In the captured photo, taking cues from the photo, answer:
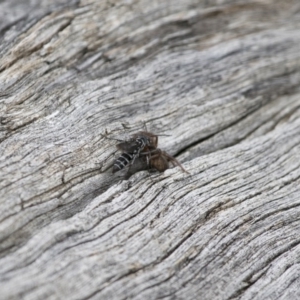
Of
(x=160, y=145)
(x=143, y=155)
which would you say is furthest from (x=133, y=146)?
(x=160, y=145)

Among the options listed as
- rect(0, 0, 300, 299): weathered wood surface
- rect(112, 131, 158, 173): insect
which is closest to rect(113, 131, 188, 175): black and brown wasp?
rect(112, 131, 158, 173): insect

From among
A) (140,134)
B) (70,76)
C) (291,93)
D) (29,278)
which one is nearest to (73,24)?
(70,76)

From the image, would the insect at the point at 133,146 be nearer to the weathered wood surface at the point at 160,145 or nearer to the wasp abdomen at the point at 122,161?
the wasp abdomen at the point at 122,161

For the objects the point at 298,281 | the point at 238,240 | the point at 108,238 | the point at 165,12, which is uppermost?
the point at 165,12

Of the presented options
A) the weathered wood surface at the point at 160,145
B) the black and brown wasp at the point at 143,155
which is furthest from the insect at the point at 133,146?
the weathered wood surface at the point at 160,145

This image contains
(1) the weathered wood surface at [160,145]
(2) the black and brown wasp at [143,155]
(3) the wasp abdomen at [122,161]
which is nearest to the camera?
(1) the weathered wood surface at [160,145]

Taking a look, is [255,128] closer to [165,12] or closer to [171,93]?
[171,93]

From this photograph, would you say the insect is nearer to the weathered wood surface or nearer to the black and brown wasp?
the black and brown wasp
